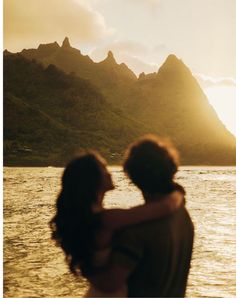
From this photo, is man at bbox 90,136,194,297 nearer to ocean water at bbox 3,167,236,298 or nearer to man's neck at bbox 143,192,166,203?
man's neck at bbox 143,192,166,203

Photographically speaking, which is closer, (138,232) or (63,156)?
(138,232)

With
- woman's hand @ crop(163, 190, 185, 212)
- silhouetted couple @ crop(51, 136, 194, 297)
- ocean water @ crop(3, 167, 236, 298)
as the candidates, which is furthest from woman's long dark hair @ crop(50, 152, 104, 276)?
ocean water @ crop(3, 167, 236, 298)

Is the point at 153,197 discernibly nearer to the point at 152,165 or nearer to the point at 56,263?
the point at 152,165

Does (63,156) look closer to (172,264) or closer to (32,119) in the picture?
(32,119)

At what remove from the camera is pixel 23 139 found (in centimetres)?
15412

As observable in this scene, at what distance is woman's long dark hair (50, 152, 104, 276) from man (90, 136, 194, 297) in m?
0.16

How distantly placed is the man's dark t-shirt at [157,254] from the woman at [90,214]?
53mm

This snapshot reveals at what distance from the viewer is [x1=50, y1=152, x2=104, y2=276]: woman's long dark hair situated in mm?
2320

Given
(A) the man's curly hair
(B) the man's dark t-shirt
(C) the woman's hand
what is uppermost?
(A) the man's curly hair

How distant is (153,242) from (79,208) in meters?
0.42

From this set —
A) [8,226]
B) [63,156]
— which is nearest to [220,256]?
[8,226]

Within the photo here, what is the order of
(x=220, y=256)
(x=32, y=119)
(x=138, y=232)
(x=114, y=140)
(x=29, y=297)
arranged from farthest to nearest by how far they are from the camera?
(x=114, y=140), (x=32, y=119), (x=220, y=256), (x=29, y=297), (x=138, y=232)

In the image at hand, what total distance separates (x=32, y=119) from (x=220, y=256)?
513ft

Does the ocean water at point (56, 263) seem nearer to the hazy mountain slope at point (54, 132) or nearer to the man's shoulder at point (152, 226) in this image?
the man's shoulder at point (152, 226)
